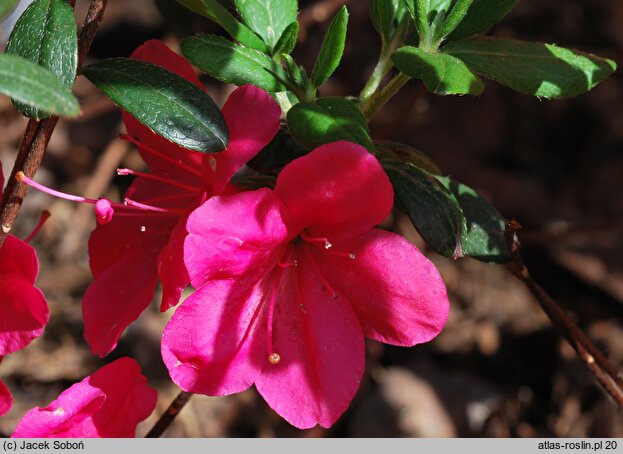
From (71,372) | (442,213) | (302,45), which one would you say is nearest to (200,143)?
(442,213)

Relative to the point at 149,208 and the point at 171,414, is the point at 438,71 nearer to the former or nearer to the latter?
the point at 149,208

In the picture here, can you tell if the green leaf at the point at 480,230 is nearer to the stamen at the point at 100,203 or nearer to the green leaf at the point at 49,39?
the stamen at the point at 100,203

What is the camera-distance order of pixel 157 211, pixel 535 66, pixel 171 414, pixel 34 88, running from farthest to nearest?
1. pixel 171 414
2. pixel 157 211
3. pixel 535 66
4. pixel 34 88

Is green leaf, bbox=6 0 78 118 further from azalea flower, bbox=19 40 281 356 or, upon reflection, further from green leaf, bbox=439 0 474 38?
green leaf, bbox=439 0 474 38

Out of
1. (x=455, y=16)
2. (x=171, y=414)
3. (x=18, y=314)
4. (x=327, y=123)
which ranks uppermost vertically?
(x=455, y=16)

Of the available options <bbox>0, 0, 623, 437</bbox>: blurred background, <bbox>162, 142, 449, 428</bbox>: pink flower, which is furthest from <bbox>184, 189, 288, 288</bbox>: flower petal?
<bbox>0, 0, 623, 437</bbox>: blurred background

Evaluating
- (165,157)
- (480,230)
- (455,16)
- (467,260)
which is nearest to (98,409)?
(165,157)

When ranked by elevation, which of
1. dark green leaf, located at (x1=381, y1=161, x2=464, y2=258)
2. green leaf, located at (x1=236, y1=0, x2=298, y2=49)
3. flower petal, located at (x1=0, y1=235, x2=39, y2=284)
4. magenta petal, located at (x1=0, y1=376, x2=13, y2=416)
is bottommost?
magenta petal, located at (x1=0, y1=376, x2=13, y2=416)

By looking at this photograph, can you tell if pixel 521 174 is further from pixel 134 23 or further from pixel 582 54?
pixel 582 54
